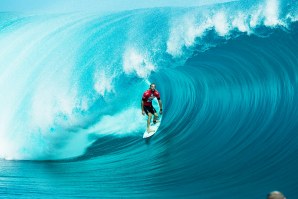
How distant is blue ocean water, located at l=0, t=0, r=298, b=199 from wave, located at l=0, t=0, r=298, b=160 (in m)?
0.02

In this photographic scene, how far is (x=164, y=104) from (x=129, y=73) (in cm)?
120

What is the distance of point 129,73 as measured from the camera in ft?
28.8

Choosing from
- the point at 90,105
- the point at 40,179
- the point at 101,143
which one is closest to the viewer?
the point at 40,179

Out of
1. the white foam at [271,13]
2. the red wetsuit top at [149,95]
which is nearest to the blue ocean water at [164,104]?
the white foam at [271,13]

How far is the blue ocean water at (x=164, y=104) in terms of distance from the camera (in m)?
5.67

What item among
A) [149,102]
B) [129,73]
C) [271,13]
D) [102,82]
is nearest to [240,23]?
[271,13]

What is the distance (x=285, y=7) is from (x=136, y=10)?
3.83 meters

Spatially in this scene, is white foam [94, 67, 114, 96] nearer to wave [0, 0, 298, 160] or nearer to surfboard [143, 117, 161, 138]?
wave [0, 0, 298, 160]

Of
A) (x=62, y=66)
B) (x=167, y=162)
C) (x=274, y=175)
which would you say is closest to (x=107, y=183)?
(x=167, y=162)

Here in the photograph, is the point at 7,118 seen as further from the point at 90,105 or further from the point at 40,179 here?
the point at 40,179

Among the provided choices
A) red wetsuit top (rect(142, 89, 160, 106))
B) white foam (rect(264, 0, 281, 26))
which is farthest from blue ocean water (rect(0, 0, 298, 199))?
red wetsuit top (rect(142, 89, 160, 106))

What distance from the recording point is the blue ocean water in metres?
5.67

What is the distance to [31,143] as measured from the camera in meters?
7.48

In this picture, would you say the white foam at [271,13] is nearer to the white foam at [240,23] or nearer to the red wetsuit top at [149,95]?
the white foam at [240,23]
